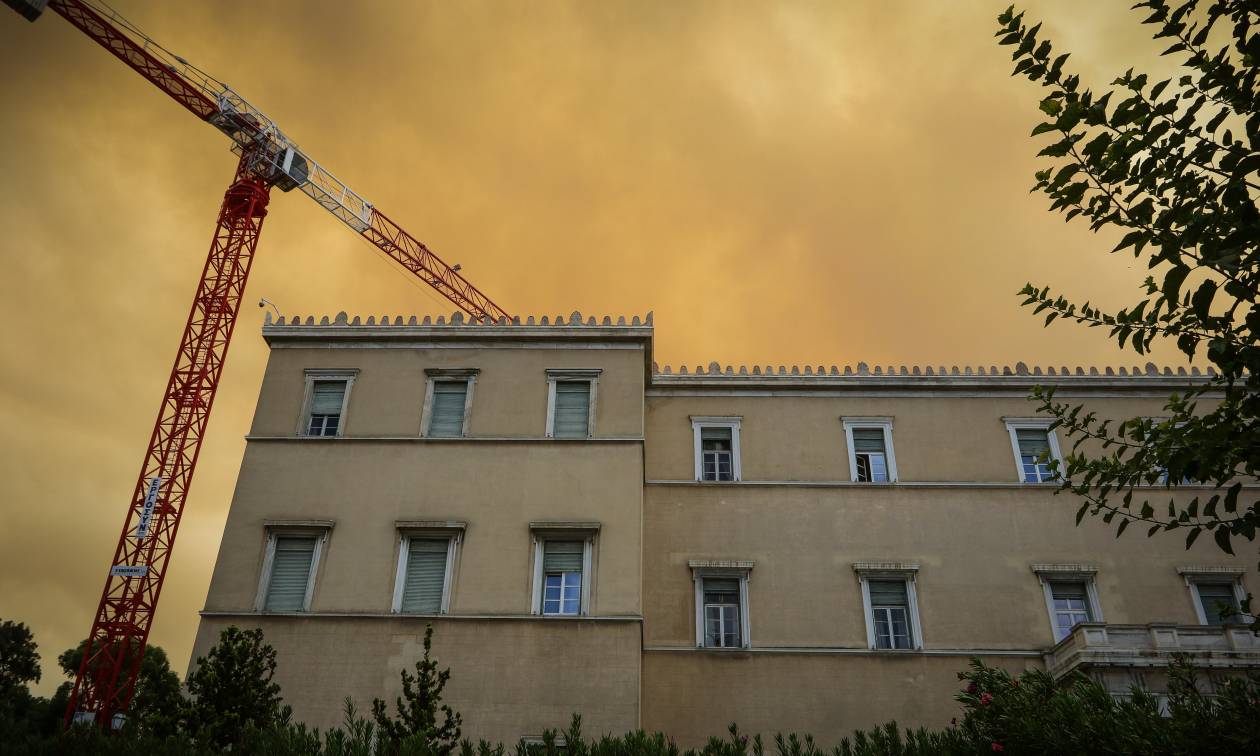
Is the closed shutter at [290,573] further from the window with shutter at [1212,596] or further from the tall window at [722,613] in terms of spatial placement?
the window with shutter at [1212,596]

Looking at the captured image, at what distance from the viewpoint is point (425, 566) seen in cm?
2016

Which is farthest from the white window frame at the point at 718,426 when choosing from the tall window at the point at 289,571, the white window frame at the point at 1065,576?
the tall window at the point at 289,571

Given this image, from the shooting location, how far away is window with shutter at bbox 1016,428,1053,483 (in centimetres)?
2331

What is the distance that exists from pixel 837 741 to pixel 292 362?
15.2 meters

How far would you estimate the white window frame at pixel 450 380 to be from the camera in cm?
2189

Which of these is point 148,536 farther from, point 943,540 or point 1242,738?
point 1242,738

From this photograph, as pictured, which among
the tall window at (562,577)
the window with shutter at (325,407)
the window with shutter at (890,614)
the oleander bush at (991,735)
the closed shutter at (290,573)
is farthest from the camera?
the window with shutter at (325,407)

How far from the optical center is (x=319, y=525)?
20547 mm

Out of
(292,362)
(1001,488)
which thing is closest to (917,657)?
(1001,488)

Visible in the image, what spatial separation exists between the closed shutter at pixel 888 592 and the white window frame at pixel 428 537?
949cm

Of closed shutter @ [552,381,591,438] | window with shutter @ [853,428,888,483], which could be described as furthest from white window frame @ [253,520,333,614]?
window with shutter @ [853,428,888,483]

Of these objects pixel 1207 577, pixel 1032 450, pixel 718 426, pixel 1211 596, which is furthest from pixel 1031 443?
pixel 718 426

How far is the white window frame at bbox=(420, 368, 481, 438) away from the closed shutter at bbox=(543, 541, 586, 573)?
11.6 ft

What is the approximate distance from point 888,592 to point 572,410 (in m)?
8.45
